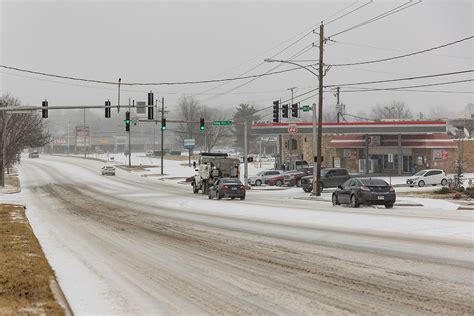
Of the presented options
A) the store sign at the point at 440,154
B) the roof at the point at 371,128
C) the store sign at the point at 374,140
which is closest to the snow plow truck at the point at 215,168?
the roof at the point at 371,128

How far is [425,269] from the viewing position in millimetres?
11336

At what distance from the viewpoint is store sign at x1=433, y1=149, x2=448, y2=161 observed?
67.2 m

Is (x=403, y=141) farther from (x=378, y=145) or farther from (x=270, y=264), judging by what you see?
(x=270, y=264)

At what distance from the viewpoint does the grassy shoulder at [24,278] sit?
8664 mm

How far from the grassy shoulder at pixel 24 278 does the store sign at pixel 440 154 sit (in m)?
57.1

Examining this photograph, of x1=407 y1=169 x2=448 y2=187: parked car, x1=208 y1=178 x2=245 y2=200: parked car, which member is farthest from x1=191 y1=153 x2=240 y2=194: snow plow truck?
x1=407 y1=169 x2=448 y2=187: parked car

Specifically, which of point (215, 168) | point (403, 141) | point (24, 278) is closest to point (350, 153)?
point (403, 141)

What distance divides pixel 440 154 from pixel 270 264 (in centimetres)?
5960

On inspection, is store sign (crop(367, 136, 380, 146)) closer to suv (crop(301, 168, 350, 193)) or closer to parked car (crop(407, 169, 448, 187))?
parked car (crop(407, 169, 448, 187))

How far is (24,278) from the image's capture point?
36.6 feet

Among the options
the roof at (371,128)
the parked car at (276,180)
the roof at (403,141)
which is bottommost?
the parked car at (276,180)

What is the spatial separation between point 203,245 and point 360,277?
6.28 meters

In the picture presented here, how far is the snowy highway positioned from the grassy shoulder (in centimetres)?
36

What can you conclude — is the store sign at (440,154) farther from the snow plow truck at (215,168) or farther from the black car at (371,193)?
the black car at (371,193)
